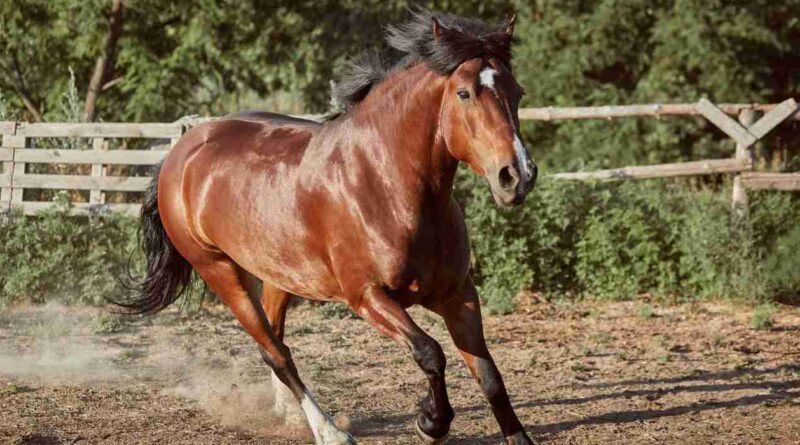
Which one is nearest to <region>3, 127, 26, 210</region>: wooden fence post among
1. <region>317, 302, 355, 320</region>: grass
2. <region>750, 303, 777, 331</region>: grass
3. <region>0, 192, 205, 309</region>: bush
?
<region>0, 192, 205, 309</region>: bush

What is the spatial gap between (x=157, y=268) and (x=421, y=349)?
8.17 feet

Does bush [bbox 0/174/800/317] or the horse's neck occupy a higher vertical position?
the horse's neck

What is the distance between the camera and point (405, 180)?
4.37 metres

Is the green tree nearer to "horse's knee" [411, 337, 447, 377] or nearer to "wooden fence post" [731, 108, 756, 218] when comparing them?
"wooden fence post" [731, 108, 756, 218]

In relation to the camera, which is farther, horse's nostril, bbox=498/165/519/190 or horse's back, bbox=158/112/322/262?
horse's back, bbox=158/112/322/262

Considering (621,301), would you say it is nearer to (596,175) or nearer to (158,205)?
(596,175)

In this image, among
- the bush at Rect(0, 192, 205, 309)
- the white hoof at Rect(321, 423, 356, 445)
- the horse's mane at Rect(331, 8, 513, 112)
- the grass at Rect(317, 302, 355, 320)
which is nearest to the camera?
the horse's mane at Rect(331, 8, 513, 112)

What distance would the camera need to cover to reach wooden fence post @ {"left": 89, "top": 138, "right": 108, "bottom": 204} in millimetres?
10281

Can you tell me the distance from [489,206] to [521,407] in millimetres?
3924

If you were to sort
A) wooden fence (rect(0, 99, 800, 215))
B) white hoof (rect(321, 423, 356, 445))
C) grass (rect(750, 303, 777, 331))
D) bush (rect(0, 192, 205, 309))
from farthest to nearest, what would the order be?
wooden fence (rect(0, 99, 800, 215))
bush (rect(0, 192, 205, 309))
grass (rect(750, 303, 777, 331))
white hoof (rect(321, 423, 356, 445))

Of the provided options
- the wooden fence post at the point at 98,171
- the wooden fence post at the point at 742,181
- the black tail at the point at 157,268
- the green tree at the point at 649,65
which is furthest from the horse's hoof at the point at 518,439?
the green tree at the point at 649,65

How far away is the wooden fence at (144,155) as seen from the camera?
966 cm

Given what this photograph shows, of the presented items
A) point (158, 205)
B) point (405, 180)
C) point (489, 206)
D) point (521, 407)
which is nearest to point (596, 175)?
point (489, 206)

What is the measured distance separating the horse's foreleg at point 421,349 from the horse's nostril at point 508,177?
76cm
